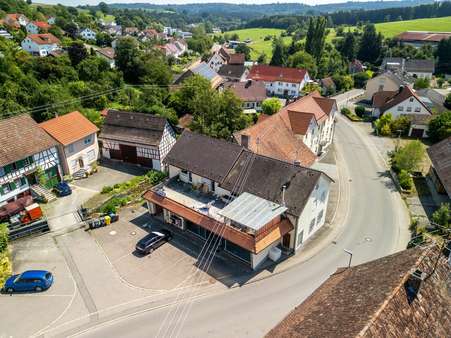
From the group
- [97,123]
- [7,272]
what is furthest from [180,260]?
[97,123]

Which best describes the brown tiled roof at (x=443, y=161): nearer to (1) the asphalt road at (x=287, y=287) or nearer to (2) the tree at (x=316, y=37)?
(1) the asphalt road at (x=287, y=287)

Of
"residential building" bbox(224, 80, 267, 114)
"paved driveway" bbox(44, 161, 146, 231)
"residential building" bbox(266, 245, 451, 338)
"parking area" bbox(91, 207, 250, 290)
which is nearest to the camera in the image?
"residential building" bbox(266, 245, 451, 338)

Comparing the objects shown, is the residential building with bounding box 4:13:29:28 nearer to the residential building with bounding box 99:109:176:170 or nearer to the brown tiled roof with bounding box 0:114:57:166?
the residential building with bounding box 99:109:176:170

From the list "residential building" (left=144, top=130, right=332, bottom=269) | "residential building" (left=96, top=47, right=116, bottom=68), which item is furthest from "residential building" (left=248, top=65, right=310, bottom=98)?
"residential building" (left=144, top=130, right=332, bottom=269)

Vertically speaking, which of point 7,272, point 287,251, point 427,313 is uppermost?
point 427,313

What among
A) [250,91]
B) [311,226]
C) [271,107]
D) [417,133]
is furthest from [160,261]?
[250,91]

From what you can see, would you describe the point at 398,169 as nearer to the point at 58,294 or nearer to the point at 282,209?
the point at 282,209

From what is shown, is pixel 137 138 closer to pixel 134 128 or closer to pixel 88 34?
pixel 134 128
